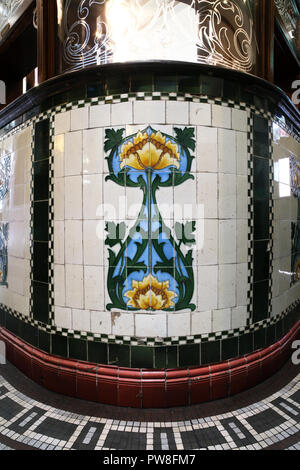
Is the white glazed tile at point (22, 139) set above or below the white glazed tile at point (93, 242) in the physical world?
above

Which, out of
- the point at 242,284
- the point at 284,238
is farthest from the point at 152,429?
the point at 284,238

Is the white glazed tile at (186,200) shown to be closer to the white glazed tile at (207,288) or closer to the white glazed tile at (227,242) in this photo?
the white glazed tile at (227,242)

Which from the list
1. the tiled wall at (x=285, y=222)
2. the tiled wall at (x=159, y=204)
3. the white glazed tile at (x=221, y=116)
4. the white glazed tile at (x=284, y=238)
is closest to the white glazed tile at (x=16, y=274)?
the tiled wall at (x=159, y=204)

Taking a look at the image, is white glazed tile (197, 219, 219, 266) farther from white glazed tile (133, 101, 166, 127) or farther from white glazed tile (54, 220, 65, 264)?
white glazed tile (54, 220, 65, 264)

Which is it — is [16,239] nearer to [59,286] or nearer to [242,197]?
[59,286]

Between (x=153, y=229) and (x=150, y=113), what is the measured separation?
1226mm

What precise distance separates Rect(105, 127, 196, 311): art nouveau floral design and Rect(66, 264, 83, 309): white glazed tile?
0.49 metres

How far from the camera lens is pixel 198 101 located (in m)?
2.68

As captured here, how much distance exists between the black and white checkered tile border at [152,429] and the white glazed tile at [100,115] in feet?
9.95

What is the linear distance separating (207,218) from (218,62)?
175 centimetres

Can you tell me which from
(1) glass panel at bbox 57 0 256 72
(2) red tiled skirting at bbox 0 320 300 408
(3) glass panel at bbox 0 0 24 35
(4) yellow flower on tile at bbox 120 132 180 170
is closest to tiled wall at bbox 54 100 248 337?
(4) yellow flower on tile at bbox 120 132 180 170

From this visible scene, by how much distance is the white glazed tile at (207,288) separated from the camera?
8.81 ft

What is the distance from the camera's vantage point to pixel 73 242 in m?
2.80
